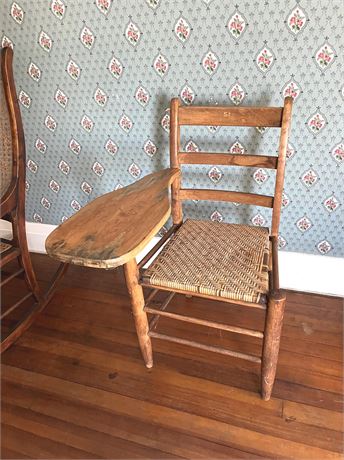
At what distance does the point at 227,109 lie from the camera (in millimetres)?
1177

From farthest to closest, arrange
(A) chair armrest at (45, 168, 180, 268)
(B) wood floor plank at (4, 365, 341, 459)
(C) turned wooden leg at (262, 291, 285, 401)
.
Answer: (B) wood floor plank at (4, 365, 341, 459) → (C) turned wooden leg at (262, 291, 285, 401) → (A) chair armrest at (45, 168, 180, 268)

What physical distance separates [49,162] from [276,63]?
119 cm

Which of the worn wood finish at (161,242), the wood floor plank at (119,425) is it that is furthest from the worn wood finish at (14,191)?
the worn wood finish at (161,242)

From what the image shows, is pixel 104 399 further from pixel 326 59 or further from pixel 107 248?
pixel 326 59

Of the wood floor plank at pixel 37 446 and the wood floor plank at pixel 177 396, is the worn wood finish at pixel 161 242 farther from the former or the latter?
the wood floor plank at pixel 37 446

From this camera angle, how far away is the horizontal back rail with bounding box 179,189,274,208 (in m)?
1.26

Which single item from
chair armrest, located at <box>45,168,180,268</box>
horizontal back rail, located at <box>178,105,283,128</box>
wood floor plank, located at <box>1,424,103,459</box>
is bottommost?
wood floor plank, located at <box>1,424,103,459</box>

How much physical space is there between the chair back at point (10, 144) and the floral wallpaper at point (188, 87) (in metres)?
0.37

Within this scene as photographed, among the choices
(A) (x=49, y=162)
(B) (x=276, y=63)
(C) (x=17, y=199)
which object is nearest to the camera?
(B) (x=276, y=63)

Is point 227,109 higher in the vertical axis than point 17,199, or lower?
higher

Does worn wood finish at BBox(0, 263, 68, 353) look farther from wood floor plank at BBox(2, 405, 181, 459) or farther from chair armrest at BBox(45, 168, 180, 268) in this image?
chair armrest at BBox(45, 168, 180, 268)

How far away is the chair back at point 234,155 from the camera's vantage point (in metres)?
1.13

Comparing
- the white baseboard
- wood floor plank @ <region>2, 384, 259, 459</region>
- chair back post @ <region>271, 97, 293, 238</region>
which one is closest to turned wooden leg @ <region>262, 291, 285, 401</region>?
wood floor plank @ <region>2, 384, 259, 459</region>

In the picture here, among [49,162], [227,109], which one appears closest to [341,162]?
[227,109]
